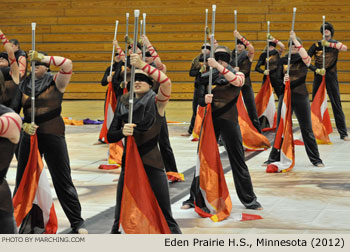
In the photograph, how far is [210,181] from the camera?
657 cm

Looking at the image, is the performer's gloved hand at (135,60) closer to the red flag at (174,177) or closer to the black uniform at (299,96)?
the red flag at (174,177)

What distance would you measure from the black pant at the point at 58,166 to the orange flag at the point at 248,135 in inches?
202

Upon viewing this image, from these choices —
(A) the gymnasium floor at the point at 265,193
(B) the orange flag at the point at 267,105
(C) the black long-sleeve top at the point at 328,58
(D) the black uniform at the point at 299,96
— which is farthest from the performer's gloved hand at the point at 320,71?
(D) the black uniform at the point at 299,96

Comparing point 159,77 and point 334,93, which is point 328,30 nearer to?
point 334,93

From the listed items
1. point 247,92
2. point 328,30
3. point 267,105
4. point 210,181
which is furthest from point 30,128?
point 267,105

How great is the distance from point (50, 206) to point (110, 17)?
1418 cm

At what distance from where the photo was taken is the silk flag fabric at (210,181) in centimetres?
657

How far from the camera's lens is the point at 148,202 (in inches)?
196

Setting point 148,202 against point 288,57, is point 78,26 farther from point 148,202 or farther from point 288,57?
point 148,202

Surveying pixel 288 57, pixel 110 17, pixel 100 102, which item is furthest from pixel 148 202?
pixel 110 17

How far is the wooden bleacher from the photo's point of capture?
18078 millimetres

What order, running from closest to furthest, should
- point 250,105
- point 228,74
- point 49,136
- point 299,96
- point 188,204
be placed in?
point 49,136
point 228,74
point 188,204
point 299,96
point 250,105

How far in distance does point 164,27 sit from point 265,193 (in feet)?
39.1

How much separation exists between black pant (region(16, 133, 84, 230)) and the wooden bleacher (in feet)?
40.4
